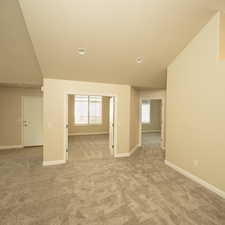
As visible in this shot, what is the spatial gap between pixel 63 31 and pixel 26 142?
4.61m

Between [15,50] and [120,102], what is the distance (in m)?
3.00

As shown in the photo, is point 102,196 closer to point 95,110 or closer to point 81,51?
point 81,51

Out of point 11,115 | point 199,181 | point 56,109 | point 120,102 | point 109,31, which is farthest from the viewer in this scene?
point 11,115

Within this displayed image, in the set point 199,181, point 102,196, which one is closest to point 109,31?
point 102,196

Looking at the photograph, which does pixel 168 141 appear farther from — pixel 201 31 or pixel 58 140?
pixel 58 140

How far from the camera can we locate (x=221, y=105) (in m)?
2.40

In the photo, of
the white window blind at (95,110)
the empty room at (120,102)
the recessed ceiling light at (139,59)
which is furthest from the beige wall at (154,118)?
the recessed ceiling light at (139,59)

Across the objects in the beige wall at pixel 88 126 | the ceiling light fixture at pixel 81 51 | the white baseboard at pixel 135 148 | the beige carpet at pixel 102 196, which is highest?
the ceiling light fixture at pixel 81 51

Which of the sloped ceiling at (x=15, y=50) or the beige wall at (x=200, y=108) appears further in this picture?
the beige wall at (x=200, y=108)

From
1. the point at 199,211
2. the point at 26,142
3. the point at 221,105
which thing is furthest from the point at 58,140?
the point at 221,105

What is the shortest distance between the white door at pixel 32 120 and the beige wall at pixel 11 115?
6.5 inches

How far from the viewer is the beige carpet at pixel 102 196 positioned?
1.86 m

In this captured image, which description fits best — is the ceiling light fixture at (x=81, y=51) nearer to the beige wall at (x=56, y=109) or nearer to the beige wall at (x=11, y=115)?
the beige wall at (x=56, y=109)

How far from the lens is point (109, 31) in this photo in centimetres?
249
